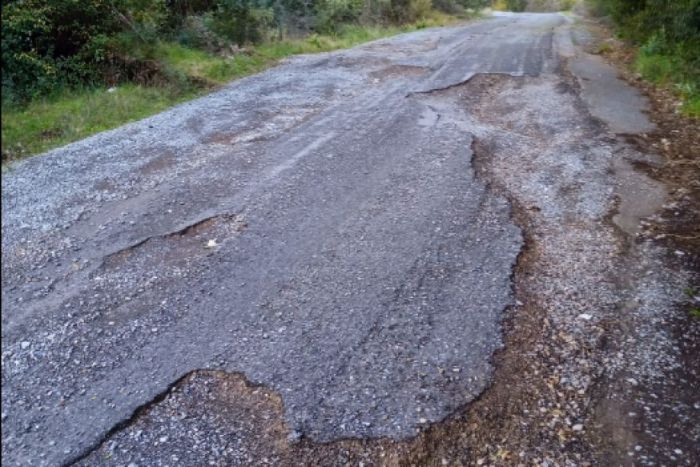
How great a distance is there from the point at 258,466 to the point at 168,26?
984 cm

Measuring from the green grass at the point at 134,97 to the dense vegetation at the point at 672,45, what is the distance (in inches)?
267

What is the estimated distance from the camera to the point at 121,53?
8.45 m

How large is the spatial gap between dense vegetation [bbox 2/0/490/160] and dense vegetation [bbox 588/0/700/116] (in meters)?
6.45

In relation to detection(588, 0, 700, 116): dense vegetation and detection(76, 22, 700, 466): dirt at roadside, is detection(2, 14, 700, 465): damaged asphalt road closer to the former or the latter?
detection(76, 22, 700, 466): dirt at roadside

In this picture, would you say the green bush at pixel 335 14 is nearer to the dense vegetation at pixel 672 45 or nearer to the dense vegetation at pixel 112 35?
the dense vegetation at pixel 112 35

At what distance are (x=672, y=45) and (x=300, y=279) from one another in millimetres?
9314

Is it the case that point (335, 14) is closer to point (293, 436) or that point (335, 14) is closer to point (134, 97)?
point (134, 97)

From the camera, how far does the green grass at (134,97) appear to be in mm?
6184

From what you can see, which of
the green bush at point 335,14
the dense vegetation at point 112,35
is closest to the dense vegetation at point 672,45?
the dense vegetation at point 112,35

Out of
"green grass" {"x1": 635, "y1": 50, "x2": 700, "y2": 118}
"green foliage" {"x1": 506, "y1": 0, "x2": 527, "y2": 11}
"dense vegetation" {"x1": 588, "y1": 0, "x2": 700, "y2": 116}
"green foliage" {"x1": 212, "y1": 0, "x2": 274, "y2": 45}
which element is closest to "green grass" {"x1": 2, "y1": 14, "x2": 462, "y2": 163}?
"green foliage" {"x1": 212, "y1": 0, "x2": 274, "y2": 45}

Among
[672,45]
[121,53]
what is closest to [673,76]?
[672,45]

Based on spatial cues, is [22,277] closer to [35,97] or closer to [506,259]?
[506,259]

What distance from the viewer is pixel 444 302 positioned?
354 cm

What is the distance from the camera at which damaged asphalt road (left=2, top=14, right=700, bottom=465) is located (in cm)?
270
